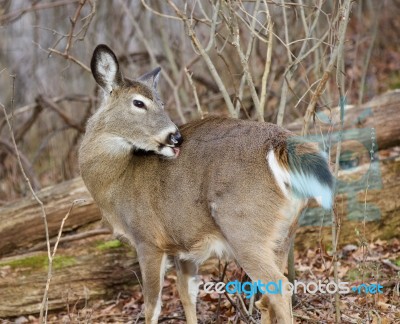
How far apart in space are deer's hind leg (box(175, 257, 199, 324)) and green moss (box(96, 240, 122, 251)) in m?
1.56

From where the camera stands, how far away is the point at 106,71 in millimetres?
5703

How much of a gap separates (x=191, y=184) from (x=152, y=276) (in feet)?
2.40

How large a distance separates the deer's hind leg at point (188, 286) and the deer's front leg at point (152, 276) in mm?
366

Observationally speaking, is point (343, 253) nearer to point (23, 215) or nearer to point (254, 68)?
point (23, 215)

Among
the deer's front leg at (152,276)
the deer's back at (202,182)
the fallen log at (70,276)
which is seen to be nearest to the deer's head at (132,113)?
the deer's back at (202,182)

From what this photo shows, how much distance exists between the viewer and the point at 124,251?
23.7ft

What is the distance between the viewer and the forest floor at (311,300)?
18.5 ft

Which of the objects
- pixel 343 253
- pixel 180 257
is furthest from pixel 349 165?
pixel 180 257

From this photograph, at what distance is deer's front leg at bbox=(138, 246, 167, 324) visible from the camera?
5.36 m

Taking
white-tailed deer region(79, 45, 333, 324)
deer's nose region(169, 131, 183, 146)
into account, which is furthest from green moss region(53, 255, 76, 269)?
deer's nose region(169, 131, 183, 146)

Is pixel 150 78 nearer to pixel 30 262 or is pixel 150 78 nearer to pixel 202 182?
pixel 202 182

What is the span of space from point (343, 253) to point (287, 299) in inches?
104

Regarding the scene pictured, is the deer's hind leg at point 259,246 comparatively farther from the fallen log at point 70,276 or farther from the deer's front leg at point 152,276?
the fallen log at point 70,276

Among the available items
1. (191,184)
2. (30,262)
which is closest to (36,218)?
(30,262)
